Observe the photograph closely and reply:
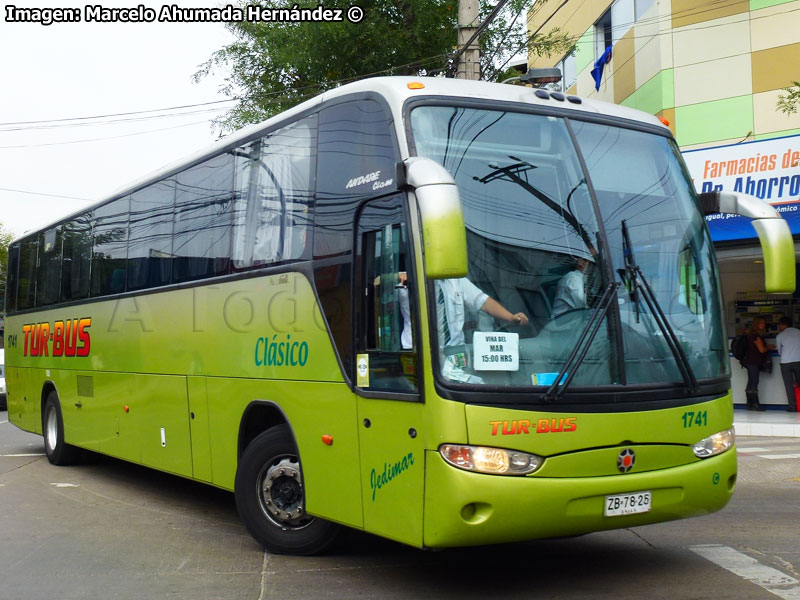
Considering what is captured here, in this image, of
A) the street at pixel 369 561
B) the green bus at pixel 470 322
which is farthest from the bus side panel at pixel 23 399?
the green bus at pixel 470 322

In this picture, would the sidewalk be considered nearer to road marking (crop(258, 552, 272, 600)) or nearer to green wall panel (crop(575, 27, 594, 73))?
road marking (crop(258, 552, 272, 600))

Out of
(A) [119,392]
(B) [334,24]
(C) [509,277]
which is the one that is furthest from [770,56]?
(C) [509,277]

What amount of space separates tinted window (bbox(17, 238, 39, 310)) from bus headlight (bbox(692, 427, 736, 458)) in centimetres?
1074

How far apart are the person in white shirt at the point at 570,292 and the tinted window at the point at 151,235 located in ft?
15.5

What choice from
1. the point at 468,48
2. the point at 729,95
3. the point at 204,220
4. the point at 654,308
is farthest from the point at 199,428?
the point at 729,95

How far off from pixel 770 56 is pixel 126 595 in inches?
745

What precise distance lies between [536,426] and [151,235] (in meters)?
5.73

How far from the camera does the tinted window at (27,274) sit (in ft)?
46.7

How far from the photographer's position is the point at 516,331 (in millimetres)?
5512

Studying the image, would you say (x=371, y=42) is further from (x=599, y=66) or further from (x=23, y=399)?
(x=23, y=399)

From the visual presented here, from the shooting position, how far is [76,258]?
12.2m

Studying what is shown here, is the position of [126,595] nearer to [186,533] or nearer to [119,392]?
[186,533]

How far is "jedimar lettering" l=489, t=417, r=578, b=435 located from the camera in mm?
5355

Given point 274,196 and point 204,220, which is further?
point 204,220
